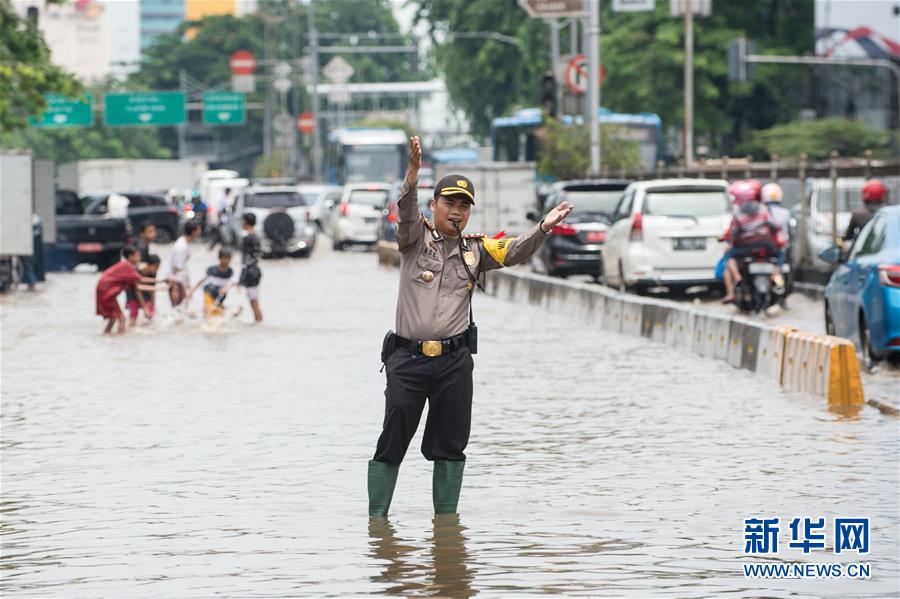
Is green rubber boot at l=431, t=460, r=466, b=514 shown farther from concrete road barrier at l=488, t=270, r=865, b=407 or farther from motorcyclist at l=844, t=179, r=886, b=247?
motorcyclist at l=844, t=179, r=886, b=247

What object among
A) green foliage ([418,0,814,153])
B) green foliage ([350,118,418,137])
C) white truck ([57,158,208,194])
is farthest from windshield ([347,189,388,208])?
green foliage ([350,118,418,137])

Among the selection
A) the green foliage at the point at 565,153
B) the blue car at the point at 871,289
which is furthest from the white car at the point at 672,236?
the green foliage at the point at 565,153

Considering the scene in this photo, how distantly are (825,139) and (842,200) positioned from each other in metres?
25.7

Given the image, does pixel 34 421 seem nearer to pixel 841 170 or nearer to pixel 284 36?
pixel 841 170

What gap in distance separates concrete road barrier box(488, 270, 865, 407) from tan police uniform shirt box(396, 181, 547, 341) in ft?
20.7

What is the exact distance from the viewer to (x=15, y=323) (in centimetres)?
2623

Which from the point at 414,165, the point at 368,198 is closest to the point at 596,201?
the point at 368,198

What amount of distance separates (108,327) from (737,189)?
7.31 metres

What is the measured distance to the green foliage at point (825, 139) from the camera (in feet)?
182

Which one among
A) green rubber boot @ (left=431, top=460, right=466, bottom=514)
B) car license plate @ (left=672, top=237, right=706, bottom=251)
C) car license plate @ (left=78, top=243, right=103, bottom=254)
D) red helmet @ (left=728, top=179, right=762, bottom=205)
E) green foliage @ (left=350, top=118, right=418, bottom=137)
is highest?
green foliage @ (left=350, top=118, right=418, bottom=137)

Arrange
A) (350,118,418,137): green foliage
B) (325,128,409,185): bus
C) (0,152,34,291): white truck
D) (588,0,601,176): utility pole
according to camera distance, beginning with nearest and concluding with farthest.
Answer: (0,152,34,291): white truck
(588,0,601,176): utility pole
(325,128,409,185): bus
(350,118,418,137): green foliage

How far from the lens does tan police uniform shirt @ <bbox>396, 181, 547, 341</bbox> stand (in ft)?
30.5

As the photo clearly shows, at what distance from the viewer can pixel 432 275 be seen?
930cm

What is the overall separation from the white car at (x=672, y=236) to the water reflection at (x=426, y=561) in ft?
57.2
